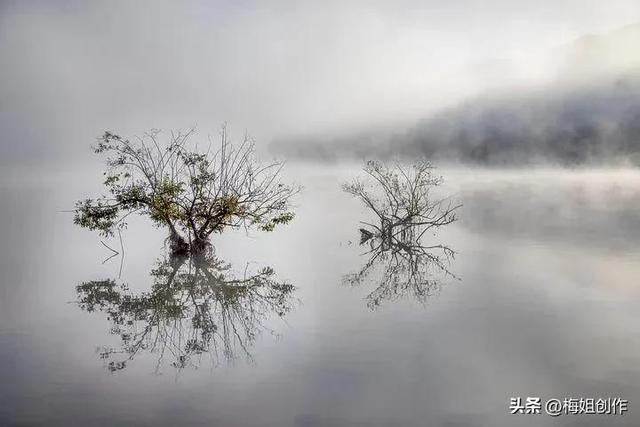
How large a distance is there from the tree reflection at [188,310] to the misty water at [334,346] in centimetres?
6

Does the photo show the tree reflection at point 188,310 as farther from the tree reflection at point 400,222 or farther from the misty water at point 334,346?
the tree reflection at point 400,222

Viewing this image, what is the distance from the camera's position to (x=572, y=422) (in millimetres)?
6512

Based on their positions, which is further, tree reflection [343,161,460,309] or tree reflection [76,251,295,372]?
tree reflection [343,161,460,309]

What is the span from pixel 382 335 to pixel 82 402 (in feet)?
14.1

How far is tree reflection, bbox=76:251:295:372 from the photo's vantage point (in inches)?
348

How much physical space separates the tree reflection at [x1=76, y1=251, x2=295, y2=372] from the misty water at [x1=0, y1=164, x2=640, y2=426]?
0.19ft

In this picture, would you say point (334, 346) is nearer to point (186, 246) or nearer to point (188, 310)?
point (188, 310)

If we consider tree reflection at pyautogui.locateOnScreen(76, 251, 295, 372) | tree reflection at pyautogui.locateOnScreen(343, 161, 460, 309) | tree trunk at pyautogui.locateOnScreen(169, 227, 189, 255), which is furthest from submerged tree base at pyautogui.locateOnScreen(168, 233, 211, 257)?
tree reflection at pyautogui.locateOnScreen(343, 161, 460, 309)

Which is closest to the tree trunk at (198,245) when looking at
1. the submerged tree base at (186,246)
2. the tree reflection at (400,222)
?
the submerged tree base at (186,246)

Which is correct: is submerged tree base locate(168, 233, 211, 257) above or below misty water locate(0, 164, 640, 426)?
above

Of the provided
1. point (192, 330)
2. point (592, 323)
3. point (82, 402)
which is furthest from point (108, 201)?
point (592, 323)

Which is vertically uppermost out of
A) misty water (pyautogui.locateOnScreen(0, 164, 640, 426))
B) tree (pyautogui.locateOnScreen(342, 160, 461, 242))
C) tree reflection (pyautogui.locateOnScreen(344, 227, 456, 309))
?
tree (pyautogui.locateOnScreen(342, 160, 461, 242))

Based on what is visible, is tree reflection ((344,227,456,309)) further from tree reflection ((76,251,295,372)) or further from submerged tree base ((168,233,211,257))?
submerged tree base ((168,233,211,257))

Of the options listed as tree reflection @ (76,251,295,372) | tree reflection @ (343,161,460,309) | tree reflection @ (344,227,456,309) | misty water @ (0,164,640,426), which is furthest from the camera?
tree reflection @ (343,161,460,309)
